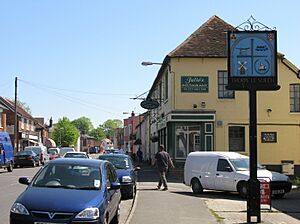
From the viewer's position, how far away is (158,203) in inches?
631

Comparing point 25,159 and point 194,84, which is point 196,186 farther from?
point 25,159

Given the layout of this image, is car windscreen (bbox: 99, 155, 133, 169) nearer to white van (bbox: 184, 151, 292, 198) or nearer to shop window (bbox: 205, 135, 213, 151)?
white van (bbox: 184, 151, 292, 198)

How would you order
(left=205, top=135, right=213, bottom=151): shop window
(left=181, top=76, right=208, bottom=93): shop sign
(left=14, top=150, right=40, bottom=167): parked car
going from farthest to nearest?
(left=14, top=150, right=40, bottom=167): parked car → (left=181, top=76, right=208, bottom=93): shop sign → (left=205, top=135, right=213, bottom=151): shop window

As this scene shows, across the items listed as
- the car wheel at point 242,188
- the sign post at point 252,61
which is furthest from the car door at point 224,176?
the sign post at point 252,61

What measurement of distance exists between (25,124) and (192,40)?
44443 millimetres

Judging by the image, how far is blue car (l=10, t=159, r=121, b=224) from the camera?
340 inches

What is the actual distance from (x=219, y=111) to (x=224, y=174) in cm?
1282

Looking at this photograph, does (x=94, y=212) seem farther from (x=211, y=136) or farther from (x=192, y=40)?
(x=192, y=40)

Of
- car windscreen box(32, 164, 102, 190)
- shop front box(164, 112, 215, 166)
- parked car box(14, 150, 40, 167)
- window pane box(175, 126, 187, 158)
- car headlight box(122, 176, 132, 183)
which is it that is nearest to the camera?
car windscreen box(32, 164, 102, 190)

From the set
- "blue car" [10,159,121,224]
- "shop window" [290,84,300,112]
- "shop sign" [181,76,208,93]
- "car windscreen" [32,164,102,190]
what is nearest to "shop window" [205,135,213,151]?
"shop sign" [181,76,208,93]

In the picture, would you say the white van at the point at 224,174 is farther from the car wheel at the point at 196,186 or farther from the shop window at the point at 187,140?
the shop window at the point at 187,140

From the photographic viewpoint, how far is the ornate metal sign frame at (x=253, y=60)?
508 inches

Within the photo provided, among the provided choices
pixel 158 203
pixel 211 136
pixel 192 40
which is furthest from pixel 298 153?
pixel 158 203

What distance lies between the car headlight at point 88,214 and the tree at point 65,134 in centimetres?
10546
